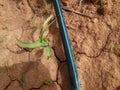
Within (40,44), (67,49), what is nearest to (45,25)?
(40,44)

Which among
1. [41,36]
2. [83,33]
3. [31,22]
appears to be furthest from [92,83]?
[31,22]

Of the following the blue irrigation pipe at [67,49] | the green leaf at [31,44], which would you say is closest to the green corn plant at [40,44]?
the green leaf at [31,44]

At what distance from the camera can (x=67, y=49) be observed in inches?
84.5

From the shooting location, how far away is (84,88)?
7.02 feet

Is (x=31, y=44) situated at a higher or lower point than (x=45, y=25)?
lower

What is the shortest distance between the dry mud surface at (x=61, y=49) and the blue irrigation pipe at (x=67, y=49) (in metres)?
0.09

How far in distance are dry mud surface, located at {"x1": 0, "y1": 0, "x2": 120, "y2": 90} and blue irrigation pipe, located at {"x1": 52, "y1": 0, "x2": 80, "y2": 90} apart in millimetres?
92

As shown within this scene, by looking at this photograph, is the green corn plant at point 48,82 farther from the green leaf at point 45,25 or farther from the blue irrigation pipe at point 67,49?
the green leaf at point 45,25

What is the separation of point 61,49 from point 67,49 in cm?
13

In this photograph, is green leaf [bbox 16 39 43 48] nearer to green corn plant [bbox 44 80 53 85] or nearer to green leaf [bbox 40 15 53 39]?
green leaf [bbox 40 15 53 39]

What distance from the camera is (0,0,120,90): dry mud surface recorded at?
2.16 metres

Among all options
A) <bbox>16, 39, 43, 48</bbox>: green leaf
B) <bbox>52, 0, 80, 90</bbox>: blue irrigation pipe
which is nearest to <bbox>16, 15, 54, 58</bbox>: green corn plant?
<bbox>16, 39, 43, 48</bbox>: green leaf

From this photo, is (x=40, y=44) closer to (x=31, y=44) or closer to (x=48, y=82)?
(x=31, y=44)

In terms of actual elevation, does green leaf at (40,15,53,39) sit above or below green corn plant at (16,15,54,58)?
above
